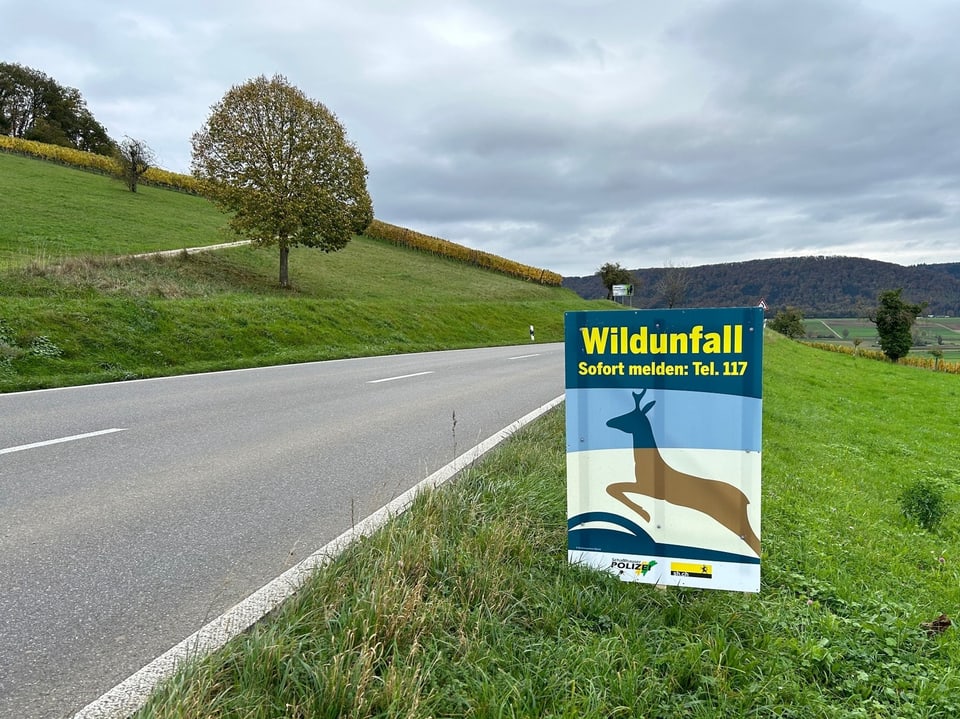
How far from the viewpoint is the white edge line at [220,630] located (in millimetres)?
2199

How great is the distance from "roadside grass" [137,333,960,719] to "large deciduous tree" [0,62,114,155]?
83266mm

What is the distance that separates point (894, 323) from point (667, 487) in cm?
6128

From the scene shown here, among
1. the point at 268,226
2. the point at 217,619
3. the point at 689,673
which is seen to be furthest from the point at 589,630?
the point at 268,226

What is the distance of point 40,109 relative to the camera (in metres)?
71.8

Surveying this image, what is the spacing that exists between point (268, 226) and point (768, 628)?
94.4 ft

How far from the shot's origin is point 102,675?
2.44 m

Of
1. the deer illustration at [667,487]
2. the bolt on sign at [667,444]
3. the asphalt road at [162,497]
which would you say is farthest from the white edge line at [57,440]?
the deer illustration at [667,487]

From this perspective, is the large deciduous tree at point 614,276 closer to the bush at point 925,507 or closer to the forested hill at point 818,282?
the forested hill at point 818,282

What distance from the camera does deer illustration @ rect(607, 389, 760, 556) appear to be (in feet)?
9.93

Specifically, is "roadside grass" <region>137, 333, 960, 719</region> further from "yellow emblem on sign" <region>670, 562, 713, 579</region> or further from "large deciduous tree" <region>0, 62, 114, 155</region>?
"large deciduous tree" <region>0, 62, 114, 155</region>

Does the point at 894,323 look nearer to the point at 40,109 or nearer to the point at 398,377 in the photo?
the point at 398,377

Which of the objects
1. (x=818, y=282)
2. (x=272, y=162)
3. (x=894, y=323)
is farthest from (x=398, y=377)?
(x=818, y=282)

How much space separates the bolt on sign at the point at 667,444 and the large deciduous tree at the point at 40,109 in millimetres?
83329

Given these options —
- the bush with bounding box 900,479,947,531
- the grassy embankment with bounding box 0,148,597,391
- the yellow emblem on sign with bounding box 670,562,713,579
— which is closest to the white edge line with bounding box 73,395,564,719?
the yellow emblem on sign with bounding box 670,562,713,579
